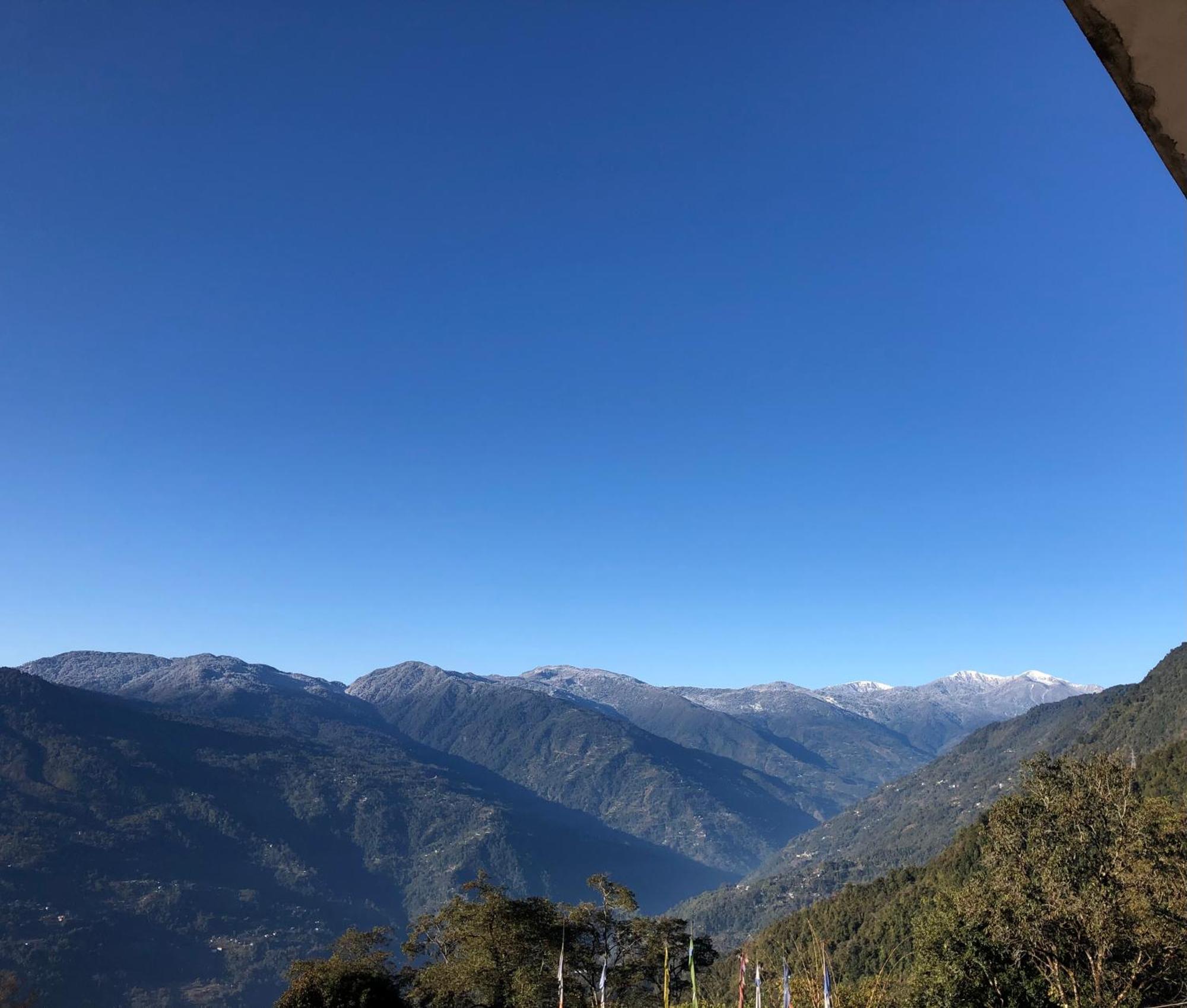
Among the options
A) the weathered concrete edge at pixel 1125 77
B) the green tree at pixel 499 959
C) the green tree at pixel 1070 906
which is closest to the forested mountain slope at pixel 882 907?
the green tree at pixel 499 959

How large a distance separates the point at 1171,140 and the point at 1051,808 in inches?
1545

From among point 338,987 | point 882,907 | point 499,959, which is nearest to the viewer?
point 338,987

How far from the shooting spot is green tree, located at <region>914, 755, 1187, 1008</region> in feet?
93.7

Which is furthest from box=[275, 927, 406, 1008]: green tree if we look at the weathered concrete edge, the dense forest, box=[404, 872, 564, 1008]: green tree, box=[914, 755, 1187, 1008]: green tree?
the weathered concrete edge

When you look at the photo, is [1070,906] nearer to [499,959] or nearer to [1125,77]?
[499,959]

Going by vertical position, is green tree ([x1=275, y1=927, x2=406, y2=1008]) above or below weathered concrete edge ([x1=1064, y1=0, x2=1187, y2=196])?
below

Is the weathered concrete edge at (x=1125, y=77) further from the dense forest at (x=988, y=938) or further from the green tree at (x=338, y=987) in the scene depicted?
the green tree at (x=338, y=987)

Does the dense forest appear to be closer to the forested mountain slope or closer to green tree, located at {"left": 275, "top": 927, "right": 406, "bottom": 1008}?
green tree, located at {"left": 275, "top": 927, "right": 406, "bottom": 1008}

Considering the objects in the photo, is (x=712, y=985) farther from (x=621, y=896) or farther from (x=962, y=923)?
(x=962, y=923)

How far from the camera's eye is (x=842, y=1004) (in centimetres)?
3109

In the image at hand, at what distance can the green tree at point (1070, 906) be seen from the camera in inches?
1125

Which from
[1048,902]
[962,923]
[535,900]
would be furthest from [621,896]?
[1048,902]

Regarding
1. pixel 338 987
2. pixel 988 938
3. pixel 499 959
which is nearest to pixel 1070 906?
pixel 988 938

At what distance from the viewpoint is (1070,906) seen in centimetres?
2822
